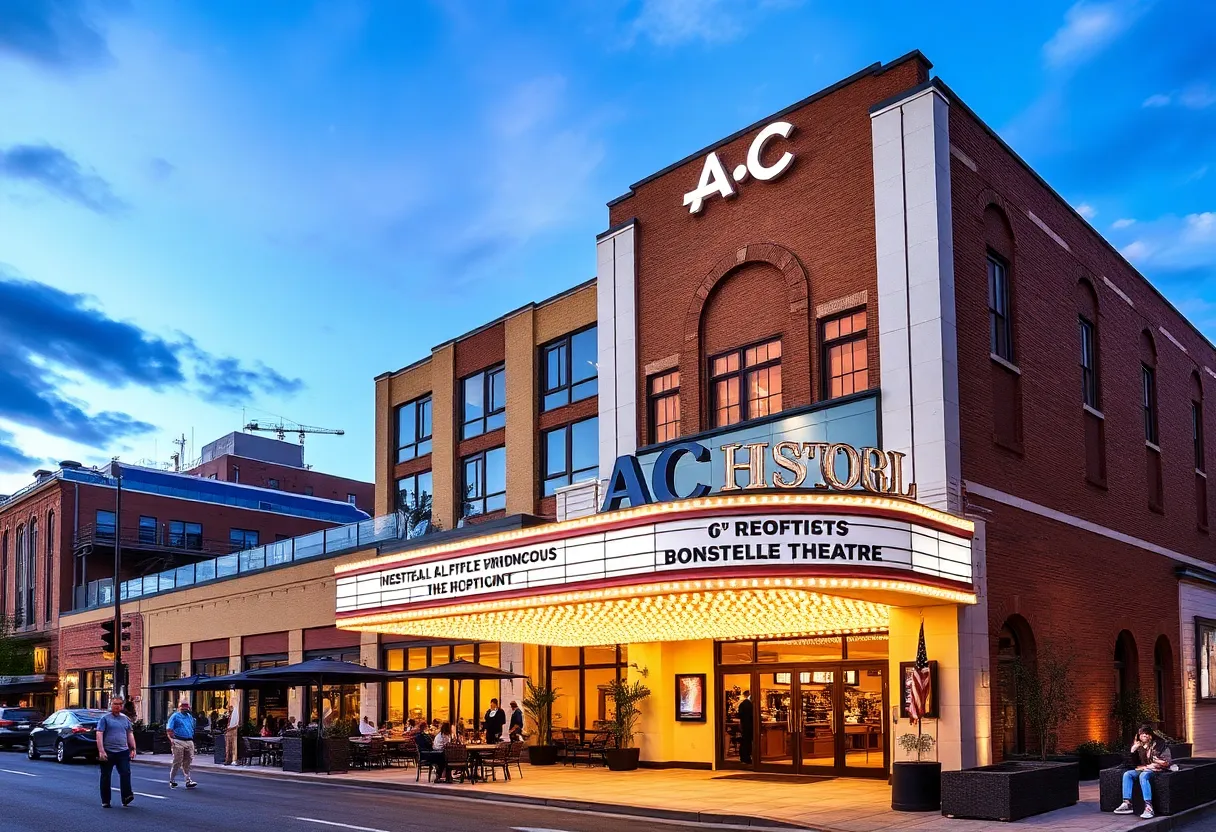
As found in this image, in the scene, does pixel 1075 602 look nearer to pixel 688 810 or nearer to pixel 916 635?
pixel 916 635

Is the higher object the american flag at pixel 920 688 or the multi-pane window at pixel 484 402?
the multi-pane window at pixel 484 402

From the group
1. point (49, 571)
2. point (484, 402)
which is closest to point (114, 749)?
point (484, 402)

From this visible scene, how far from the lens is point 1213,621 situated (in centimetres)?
3684

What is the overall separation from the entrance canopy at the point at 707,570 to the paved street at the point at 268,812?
4.08 m

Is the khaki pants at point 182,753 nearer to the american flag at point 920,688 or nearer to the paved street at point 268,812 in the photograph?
the paved street at point 268,812

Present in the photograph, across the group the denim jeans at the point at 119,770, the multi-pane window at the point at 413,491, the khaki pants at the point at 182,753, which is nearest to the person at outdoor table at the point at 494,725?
the khaki pants at the point at 182,753

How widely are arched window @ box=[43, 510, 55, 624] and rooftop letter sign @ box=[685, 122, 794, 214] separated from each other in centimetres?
5175

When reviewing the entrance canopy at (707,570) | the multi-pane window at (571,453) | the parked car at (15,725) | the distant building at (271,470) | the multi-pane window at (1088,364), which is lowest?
the parked car at (15,725)

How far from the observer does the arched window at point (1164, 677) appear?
109 feet

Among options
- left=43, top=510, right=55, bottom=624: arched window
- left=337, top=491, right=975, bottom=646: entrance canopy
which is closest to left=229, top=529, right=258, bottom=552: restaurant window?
left=43, top=510, right=55, bottom=624: arched window

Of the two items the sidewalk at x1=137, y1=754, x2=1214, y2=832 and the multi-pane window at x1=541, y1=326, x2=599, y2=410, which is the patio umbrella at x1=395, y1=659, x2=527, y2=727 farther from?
the multi-pane window at x1=541, y1=326, x2=599, y2=410

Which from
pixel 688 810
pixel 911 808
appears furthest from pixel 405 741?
pixel 911 808

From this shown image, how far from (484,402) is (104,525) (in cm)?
3733

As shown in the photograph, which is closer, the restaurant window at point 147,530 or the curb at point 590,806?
the curb at point 590,806
